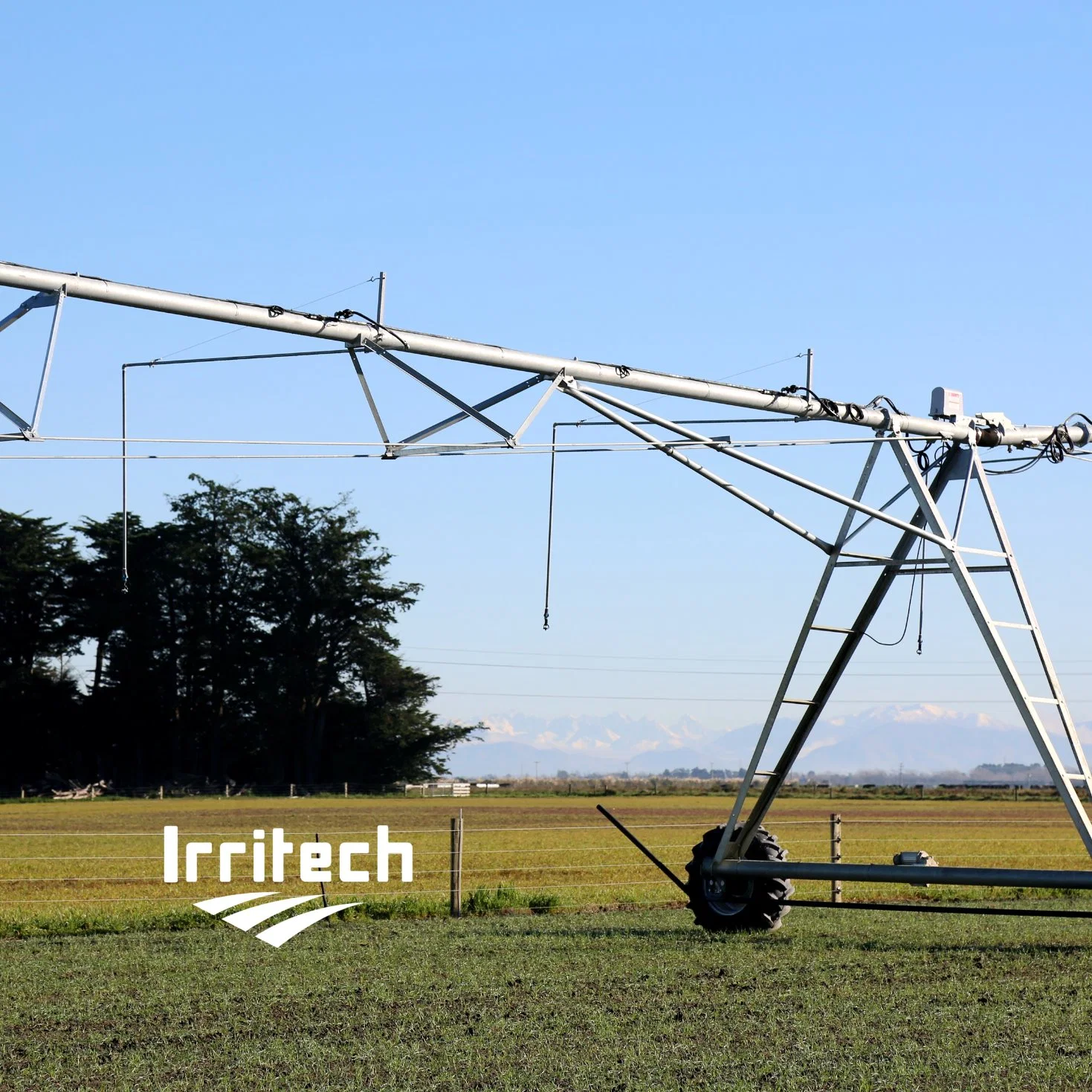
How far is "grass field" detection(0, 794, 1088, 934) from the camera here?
2180 cm

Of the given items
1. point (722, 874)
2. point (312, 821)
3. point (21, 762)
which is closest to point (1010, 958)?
point (722, 874)

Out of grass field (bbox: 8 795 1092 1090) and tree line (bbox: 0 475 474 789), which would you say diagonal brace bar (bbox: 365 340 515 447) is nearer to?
grass field (bbox: 8 795 1092 1090)

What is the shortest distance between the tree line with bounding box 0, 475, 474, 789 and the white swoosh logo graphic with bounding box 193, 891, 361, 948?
204 ft

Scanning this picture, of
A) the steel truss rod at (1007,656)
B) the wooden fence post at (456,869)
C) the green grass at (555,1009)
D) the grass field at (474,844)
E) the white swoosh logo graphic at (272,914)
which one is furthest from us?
the grass field at (474,844)

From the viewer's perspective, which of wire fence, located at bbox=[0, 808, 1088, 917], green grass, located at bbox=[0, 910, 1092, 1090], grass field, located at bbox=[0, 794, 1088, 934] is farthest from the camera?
grass field, located at bbox=[0, 794, 1088, 934]

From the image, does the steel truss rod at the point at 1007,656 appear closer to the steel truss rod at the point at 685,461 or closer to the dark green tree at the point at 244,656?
the steel truss rod at the point at 685,461

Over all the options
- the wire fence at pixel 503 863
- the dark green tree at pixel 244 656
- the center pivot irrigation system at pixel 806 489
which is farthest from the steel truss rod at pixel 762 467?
the dark green tree at pixel 244 656

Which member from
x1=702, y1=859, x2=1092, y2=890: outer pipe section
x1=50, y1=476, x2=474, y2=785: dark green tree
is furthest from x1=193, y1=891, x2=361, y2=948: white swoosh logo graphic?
x1=50, y1=476, x2=474, y2=785: dark green tree

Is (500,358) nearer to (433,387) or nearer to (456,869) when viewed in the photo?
(433,387)

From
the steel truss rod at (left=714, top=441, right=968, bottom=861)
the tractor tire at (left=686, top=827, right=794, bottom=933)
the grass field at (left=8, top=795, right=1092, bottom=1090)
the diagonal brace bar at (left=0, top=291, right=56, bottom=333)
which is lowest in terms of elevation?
the grass field at (left=8, top=795, right=1092, bottom=1090)

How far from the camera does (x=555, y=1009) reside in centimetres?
1141

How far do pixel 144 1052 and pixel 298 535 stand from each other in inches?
3229

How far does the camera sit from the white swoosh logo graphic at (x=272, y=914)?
653 inches

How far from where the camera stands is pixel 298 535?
90.9m
